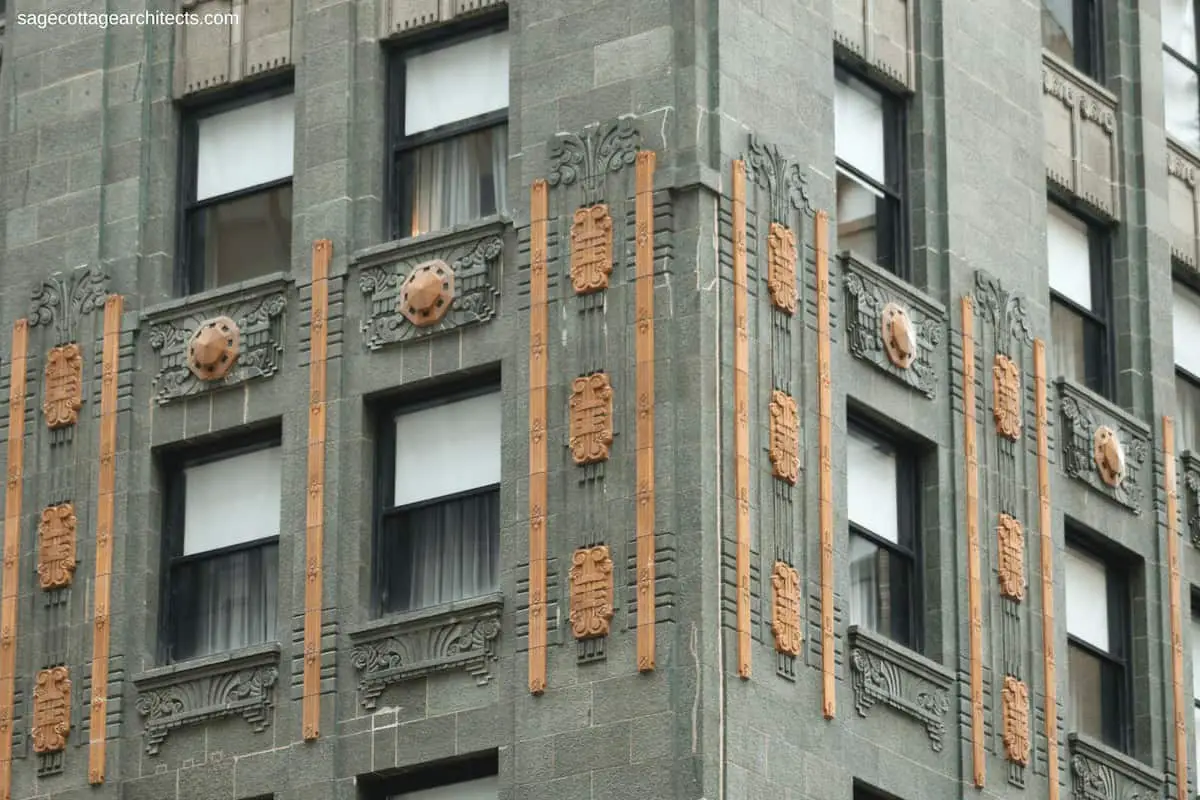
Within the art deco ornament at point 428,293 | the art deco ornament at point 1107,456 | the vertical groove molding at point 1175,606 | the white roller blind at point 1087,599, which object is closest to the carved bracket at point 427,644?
the art deco ornament at point 428,293

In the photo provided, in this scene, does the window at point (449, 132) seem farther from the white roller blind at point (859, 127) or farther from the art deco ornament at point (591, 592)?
the art deco ornament at point (591, 592)

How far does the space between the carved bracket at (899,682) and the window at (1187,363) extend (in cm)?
824

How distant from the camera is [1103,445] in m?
52.9

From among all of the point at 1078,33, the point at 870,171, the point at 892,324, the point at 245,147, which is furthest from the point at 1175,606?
the point at 245,147

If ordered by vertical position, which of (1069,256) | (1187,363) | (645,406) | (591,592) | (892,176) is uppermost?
(1069,256)

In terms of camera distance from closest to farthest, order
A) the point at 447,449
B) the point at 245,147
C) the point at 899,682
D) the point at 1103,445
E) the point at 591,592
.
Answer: the point at 591,592 → the point at 899,682 → the point at 447,449 → the point at 245,147 → the point at 1103,445

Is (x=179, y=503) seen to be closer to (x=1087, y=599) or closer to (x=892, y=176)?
(x=892, y=176)

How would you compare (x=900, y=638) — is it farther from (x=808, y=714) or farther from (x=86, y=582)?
(x=86, y=582)

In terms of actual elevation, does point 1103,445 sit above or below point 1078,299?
below

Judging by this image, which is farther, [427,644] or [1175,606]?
[1175,606]

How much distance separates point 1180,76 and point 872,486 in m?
11.0

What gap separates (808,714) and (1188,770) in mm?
8226

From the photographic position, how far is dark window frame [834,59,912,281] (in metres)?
50.9

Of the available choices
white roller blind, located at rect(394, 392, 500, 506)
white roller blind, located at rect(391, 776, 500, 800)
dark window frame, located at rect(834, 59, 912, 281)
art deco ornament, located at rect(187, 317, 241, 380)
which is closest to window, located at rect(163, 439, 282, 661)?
art deco ornament, located at rect(187, 317, 241, 380)
